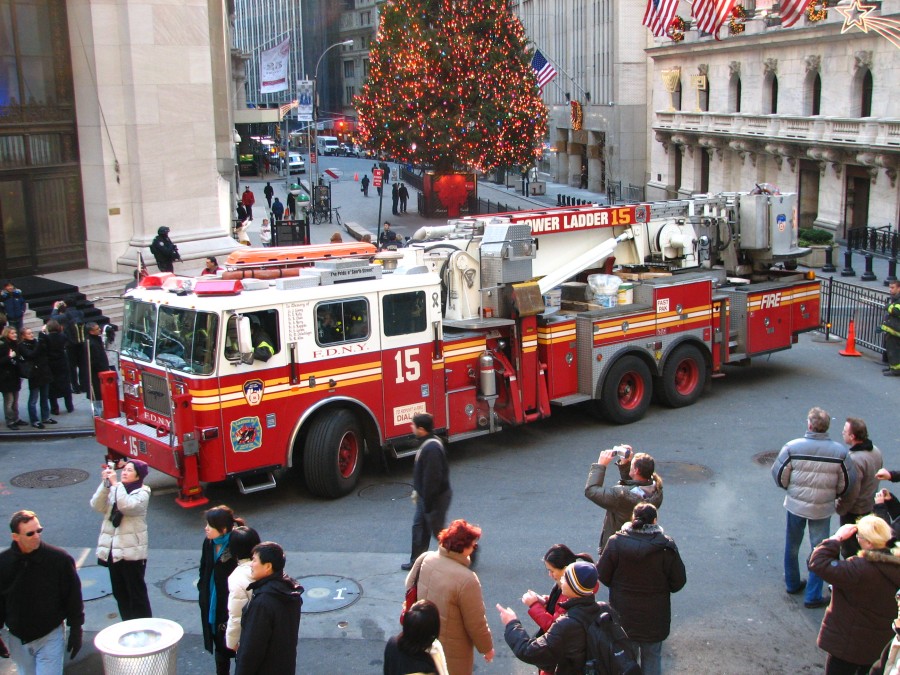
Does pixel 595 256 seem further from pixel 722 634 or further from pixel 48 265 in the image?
pixel 48 265

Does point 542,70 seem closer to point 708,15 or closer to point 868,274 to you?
point 708,15

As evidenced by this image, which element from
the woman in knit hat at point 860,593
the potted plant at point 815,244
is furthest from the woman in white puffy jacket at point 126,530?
the potted plant at point 815,244

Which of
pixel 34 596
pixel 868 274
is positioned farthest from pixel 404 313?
pixel 868 274

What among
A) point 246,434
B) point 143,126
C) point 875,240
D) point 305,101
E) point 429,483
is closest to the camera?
point 429,483

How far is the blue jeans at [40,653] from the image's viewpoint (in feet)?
21.7

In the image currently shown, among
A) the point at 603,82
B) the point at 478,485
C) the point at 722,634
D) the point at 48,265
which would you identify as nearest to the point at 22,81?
the point at 48,265

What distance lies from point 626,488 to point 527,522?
10.8ft

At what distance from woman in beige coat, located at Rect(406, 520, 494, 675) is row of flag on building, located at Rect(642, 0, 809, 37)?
Answer: 83.9ft

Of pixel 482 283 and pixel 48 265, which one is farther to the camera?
pixel 48 265

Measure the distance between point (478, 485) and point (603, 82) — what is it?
48033 millimetres

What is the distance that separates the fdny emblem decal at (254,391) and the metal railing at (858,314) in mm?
12500

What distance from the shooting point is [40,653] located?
6664 mm

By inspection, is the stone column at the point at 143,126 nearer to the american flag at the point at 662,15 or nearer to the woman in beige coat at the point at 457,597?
the woman in beige coat at the point at 457,597

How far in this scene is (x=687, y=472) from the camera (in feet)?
40.7
